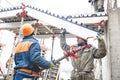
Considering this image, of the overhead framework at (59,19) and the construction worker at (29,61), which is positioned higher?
the overhead framework at (59,19)

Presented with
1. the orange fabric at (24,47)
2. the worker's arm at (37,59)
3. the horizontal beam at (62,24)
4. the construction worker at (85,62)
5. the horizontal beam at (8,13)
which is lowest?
the construction worker at (85,62)

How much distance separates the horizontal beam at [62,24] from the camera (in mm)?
7137

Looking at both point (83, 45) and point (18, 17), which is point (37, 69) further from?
point (18, 17)

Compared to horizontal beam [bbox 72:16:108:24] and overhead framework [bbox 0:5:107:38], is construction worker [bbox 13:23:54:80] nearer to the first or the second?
overhead framework [bbox 0:5:107:38]

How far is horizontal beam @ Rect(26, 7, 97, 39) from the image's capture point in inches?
281

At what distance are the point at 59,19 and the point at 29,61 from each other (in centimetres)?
380

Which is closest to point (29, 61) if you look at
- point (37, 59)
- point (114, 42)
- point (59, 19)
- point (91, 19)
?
point (37, 59)

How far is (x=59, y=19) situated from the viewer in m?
8.01

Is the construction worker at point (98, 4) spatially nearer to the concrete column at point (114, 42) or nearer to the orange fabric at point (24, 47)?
the concrete column at point (114, 42)

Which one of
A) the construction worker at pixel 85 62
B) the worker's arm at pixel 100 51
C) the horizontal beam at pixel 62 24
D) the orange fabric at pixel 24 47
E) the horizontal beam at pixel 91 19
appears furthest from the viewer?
the horizontal beam at pixel 91 19

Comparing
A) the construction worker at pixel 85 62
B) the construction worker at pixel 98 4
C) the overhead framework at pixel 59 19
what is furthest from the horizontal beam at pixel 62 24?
the construction worker at pixel 98 4

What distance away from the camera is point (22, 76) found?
4387 mm

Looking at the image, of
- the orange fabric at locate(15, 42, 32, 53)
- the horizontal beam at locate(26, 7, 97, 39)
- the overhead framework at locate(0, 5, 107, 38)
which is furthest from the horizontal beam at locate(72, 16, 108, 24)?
the orange fabric at locate(15, 42, 32, 53)

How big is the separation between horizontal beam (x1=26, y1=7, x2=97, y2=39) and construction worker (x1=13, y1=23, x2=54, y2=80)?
2.85 m
